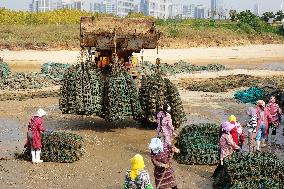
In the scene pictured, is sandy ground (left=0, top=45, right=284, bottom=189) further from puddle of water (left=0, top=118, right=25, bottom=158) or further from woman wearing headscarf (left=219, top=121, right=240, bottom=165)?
woman wearing headscarf (left=219, top=121, right=240, bottom=165)

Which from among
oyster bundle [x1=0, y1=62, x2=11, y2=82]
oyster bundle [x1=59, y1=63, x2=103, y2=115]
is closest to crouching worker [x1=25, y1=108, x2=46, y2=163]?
oyster bundle [x1=59, y1=63, x2=103, y2=115]

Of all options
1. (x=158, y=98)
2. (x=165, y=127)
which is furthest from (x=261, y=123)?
(x=158, y=98)

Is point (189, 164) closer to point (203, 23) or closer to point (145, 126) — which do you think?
point (145, 126)

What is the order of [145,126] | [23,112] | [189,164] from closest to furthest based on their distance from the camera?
[189,164]
[145,126]
[23,112]

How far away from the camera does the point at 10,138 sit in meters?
17.0

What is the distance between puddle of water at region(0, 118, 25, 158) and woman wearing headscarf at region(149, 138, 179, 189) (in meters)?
5.68

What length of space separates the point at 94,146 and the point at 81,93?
1.84 m

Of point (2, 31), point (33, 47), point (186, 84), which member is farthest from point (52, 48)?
point (186, 84)

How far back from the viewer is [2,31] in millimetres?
62531

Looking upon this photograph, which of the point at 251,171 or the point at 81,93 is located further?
the point at 81,93

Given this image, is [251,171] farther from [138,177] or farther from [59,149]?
[59,149]

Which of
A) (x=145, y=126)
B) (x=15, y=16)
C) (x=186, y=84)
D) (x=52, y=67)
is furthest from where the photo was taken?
(x=15, y=16)

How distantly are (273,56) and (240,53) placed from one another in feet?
11.9

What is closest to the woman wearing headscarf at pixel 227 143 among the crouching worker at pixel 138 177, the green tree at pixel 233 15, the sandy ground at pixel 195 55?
the crouching worker at pixel 138 177
